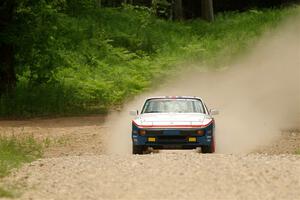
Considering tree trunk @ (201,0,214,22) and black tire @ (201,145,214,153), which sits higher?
tree trunk @ (201,0,214,22)

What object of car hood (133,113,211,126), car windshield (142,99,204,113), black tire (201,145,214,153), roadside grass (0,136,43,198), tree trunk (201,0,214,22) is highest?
tree trunk (201,0,214,22)

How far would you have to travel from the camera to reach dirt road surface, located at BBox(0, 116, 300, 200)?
1052 centimetres

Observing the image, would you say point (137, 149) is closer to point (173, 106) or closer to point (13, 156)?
point (173, 106)

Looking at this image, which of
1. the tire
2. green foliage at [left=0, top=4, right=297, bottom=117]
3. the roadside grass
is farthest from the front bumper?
green foliage at [left=0, top=4, right=297, bottom=117]

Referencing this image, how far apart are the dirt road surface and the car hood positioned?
227cm

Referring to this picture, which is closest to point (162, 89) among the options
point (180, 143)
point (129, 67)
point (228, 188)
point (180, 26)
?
point (129, 67)

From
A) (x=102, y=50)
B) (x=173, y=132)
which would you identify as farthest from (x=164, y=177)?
(x=102, y=50)

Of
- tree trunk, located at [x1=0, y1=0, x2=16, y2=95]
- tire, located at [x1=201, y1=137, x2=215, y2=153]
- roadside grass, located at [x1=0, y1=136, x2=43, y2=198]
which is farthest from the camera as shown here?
tree trunk, located at [x1=0, y1=0, x2=16, y2=95]

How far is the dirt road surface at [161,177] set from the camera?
1052 cm

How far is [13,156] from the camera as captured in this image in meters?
14.9

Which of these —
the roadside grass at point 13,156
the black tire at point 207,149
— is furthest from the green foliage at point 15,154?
the black tire at point 207,149

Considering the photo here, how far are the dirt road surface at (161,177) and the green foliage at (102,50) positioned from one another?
14721 millimetres

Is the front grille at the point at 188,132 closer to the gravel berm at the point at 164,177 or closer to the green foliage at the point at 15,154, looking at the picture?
the gravel berm at the point at 164,177

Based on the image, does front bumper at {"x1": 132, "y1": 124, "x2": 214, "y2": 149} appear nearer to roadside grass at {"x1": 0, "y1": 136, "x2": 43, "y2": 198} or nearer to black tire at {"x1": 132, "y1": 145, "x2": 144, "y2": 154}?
black tire at {"x1": 132, "y1": 145, "x2": 144, "y2": 154}
